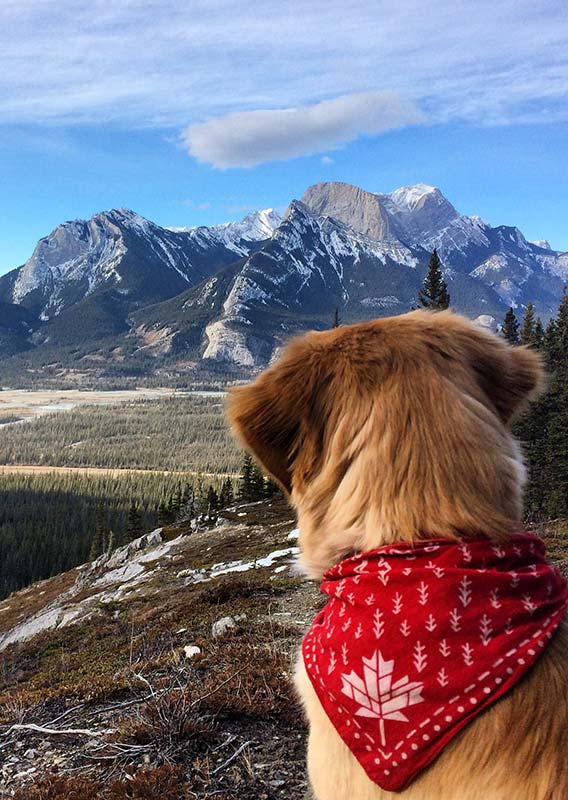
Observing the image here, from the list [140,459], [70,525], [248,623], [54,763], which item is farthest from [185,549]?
[140,459]

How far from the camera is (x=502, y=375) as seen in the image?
6.93 feet

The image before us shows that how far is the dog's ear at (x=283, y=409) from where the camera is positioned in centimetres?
199

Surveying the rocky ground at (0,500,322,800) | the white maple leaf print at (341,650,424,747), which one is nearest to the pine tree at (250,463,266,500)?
the rocky ground at (0,500,322,800)

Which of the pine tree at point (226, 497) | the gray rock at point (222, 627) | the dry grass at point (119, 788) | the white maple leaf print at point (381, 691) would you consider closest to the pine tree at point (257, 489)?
the pine tree at point (226, 497)

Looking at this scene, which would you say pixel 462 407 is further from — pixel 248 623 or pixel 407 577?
pixel 248 623

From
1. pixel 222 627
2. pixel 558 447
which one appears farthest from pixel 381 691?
pixel 558 447

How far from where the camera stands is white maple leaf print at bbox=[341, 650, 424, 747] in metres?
1.79

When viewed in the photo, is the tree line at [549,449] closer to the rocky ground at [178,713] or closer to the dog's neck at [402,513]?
the rocky ground at [178,713]

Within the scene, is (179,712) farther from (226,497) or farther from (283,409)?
(226,497)

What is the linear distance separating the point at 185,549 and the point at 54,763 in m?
30.0

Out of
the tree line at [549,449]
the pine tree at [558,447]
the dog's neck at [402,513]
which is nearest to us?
the dog's neck at [402,513]

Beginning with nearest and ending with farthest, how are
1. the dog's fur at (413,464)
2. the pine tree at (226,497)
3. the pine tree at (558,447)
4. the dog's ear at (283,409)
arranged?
the dog's fur at (413,464) → the dog's ear at (283,409) → the pine tree at (558,447) → the pine tree at (226,497)

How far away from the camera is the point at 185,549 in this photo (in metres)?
34.3

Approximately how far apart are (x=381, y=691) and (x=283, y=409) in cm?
91
